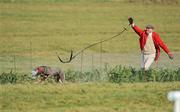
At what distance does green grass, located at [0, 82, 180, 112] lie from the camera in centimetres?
1155

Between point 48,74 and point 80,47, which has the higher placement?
point 80,47

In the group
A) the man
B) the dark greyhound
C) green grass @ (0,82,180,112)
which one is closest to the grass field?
green grass @ (0,82,180,112)

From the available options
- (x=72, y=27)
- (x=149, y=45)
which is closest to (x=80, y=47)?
(x=72, y=27)

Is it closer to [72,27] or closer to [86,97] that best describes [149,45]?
[86,97]

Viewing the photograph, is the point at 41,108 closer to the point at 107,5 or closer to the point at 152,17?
the point at 152,17

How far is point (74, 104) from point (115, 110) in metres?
0.89

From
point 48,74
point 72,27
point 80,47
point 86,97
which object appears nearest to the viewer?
point 86,97

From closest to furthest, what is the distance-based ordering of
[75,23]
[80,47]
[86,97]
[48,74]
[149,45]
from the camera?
[86,97]
[48,74]
[149,45]
[80,47]
[75,23]

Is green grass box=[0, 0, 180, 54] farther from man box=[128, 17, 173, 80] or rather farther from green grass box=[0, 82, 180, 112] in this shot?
green grass box=[0, 82, 180, 112]

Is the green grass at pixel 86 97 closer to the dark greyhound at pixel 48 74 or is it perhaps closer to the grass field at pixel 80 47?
the grass field at pixel 80 47

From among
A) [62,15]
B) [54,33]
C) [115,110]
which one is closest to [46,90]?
[115,110]

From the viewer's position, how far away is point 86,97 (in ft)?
40.9

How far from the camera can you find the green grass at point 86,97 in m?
11.6

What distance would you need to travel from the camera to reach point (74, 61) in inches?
864
